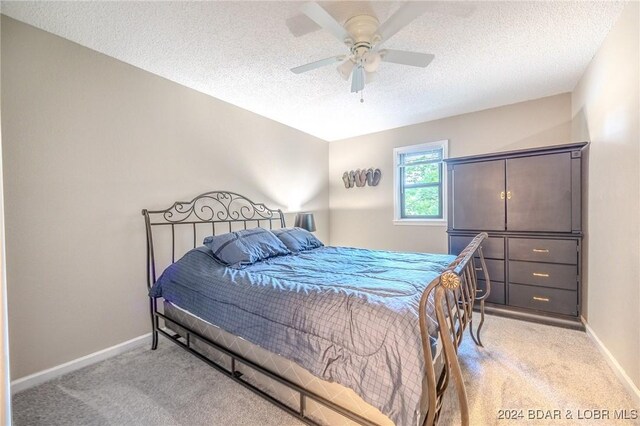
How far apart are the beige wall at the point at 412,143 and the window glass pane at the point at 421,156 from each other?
0.62ft

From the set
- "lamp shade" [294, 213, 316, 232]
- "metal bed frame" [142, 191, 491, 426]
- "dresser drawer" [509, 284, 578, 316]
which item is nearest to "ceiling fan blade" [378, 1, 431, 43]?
"metal bed frame" [142, 191, 491, 426]

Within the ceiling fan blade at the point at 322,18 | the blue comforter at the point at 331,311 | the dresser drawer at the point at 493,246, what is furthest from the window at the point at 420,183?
the ceiling fan blade at the point at 322,18

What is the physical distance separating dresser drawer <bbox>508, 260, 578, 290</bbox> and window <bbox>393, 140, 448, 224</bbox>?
119 cm

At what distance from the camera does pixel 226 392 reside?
1805mm

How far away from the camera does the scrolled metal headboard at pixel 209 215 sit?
2521mm

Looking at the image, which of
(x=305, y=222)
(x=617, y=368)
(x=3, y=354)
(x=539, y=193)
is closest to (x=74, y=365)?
(x=3, y=354)

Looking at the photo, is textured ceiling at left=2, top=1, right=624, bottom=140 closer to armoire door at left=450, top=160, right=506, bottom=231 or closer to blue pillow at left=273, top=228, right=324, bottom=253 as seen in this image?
armoire door at left=450, top=160, right=506, bottom=231

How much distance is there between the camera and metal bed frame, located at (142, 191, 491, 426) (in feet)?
3.47

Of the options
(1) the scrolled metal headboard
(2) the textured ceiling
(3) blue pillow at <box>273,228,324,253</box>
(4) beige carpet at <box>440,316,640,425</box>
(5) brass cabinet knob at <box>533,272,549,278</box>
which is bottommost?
(4) beige carpet at <box>440,316,640,425</box>

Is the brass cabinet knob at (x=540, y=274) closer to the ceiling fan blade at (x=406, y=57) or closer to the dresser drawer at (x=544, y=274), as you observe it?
the dresser drawer at (x=544, y=274)

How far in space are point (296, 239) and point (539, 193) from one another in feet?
8.77

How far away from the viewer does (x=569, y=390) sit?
5.85 ft

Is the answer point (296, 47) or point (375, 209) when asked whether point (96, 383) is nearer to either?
point (296, 47)

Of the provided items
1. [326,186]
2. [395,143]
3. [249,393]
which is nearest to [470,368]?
[249,393]
